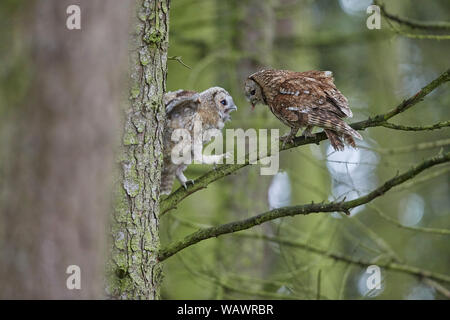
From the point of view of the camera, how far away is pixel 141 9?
13.0ft

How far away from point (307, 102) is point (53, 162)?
2.73m

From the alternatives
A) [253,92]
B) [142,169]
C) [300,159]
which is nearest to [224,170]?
[142,169]

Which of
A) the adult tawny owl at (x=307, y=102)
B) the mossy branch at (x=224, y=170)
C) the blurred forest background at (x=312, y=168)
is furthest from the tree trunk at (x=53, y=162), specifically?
the blurred forest background at (x=312, y=168)

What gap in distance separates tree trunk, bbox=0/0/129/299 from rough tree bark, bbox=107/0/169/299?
880mm

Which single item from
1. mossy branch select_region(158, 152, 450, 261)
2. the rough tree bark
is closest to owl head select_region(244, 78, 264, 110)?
the rough tree bark

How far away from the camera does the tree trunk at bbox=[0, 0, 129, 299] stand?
106 inches

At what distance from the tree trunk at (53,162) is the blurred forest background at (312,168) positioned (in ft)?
9.51

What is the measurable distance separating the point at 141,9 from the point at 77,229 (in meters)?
1.78

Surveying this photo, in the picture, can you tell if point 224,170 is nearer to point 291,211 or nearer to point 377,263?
point 291,211

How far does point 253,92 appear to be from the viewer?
224 inches

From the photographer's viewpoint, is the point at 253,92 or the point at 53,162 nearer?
the point at 53,162

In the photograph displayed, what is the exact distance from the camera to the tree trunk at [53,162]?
2684 millimetres

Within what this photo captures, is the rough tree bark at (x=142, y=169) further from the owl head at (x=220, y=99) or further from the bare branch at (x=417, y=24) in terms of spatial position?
the bare branch at (x=417, y=24)

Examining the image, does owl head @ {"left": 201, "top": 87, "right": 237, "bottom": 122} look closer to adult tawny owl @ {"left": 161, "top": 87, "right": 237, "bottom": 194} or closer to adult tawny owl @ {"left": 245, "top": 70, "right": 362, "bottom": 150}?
adult tawny owl @ {"left": 161, "top": 87, "right": 237, "bottom": 194}
